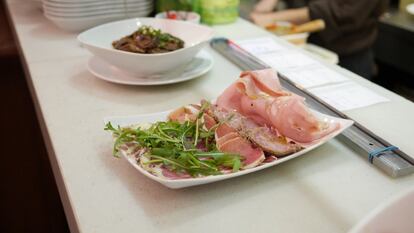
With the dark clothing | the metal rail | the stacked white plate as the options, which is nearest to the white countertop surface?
the metal rail

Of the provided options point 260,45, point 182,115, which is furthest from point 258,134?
point 260,45

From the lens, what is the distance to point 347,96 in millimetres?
835

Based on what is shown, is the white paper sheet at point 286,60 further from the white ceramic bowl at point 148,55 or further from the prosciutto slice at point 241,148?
the prosciutto slice at point 241,148

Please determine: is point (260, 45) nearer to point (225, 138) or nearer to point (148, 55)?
point (148, 55)

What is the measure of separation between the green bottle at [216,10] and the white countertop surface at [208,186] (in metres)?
0.54

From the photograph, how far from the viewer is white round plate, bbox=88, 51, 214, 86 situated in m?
0.90

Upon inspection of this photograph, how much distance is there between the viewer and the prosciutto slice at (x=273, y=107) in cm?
63

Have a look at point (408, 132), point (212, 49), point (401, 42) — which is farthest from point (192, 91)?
point (401, 42)

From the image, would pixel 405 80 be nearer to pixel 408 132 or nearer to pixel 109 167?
pixel 408 132

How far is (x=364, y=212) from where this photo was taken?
1.75ft

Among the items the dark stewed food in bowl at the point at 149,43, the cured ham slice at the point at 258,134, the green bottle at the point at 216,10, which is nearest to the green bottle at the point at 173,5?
the green bottle at the point at 216,10

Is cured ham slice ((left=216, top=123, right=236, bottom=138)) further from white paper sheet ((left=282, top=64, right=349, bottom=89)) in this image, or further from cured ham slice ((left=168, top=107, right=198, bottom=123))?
white paper sheet ((left=282, top=64, right=349, bottom=89))

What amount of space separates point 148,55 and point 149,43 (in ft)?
0.25

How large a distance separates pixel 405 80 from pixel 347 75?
143 centimetres
